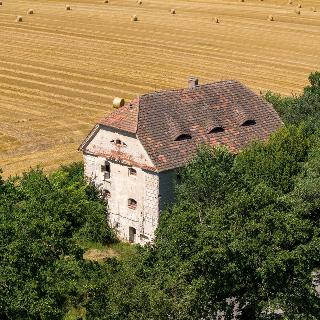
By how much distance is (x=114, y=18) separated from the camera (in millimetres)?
121312

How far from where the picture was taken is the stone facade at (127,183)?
47.8m

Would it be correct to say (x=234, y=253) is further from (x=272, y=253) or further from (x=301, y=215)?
(x=301, y=215)

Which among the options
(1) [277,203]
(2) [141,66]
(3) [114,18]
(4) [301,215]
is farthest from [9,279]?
(3) [114,18]

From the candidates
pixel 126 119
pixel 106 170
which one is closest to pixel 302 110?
pixel 126 119

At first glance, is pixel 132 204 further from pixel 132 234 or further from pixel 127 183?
pixel 132 234

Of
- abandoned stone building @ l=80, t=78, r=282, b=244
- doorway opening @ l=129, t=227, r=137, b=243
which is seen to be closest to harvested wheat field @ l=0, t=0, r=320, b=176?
abandoned stone building @ l=80, t=78, r=282, b=244

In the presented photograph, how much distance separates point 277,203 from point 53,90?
49.5 metres

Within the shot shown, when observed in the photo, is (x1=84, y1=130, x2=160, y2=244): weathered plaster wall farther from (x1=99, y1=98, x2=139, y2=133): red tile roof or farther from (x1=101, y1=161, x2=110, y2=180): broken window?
(x1=99, y1=98, x2=139, y2=133): red tile roof

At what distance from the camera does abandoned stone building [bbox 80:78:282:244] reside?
47.9 metres

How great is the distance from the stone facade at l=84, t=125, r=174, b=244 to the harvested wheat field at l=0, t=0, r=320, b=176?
9.95 meters

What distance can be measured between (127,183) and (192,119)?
634 centimetres

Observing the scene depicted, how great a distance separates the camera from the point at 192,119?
1997 inches

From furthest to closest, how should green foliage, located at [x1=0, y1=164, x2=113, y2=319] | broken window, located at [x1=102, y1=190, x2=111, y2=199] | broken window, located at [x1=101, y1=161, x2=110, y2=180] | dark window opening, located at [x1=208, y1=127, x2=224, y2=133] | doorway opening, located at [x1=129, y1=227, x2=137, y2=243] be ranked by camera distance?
broken window, located at [x1=102, y1=190, x2=111, y2=199] < broken window, located at [x1=101, y1=161, x2=110, y2=180] < dark window opening, located at [x1=208, y1=127, x2=224, y2=133] < doorway opening, located at [x1=129, y1=227, x2=137, y2=243] < green foliage, located at [x1=0, y1=164, x2=113, y2=319]

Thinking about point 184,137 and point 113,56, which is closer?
point 184,137
